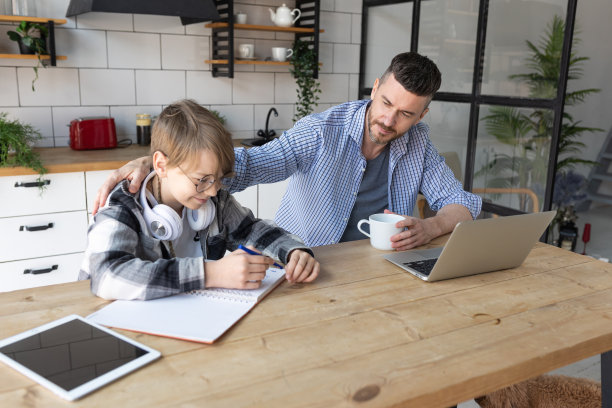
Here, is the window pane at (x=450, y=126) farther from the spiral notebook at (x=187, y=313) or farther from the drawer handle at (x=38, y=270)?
the spiral notebook at (x=187, y=313)

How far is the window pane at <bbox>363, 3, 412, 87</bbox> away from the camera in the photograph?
143 inches

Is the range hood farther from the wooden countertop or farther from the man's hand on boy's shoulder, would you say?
the man's hand on boy's shoulder

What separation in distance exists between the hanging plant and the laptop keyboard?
233cm

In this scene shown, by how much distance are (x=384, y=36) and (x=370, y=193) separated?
2074 mm

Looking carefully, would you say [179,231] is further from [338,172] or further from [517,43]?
[517,43]

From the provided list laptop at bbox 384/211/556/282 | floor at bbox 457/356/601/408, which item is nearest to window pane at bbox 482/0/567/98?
floor at bbox 457/356/601/408

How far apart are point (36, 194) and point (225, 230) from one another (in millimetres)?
1507

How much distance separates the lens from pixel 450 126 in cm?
330

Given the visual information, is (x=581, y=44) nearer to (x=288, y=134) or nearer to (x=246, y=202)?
(x=246, y=202)

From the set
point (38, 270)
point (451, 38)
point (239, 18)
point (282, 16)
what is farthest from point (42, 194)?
point (451, 38)

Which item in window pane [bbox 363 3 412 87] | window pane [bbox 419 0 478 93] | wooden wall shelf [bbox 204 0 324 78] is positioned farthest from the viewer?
window pane [bbox 363 3 412 87]

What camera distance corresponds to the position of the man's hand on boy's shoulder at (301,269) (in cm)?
123

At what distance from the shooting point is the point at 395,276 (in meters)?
1.33

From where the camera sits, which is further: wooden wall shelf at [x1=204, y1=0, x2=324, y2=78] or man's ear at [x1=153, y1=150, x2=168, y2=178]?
wooden wall shelf at [x1=204, y1=0, x2=324, y2=78]
